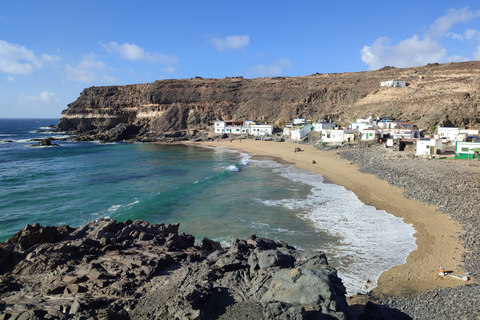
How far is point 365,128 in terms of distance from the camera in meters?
46.3

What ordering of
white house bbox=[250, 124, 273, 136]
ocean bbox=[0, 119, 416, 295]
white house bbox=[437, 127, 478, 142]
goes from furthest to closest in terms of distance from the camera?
white house bbox=[250, 124, 273, 136] → white house bbox=[437, 127, 478, 142] → ocean bbox=[0, 119, 416, 295]

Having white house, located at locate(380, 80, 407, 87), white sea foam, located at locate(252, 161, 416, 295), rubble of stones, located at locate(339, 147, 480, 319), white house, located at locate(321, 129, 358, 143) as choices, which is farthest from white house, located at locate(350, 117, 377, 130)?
white sea foam, located at locate(252, 161, 416, 295)

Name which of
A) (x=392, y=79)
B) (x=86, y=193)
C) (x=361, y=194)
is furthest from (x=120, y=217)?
(x=392, y=79)

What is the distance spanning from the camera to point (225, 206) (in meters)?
20.9

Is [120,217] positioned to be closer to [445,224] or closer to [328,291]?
[328,291]

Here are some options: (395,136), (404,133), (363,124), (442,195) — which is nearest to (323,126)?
(363,124)

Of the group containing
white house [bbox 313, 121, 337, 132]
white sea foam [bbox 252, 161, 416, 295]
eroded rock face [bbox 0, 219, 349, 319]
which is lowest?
white sea foam [bbox 252, 161, 416, 295]

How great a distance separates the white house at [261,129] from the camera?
211 feet

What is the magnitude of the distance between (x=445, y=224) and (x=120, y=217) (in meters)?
19.0

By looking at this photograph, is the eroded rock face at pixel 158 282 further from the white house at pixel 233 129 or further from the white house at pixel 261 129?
the white house at pixel 233 129

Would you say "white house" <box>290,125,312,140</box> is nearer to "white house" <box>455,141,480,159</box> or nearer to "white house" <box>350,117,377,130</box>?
"white house" <box>350,117,377,130</box>

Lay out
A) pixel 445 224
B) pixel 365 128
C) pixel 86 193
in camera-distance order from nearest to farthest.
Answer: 1. pixel 445 224
2. pixel 86 193
3. pixel 365 128

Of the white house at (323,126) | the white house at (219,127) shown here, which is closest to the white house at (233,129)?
the white house at (219,127)

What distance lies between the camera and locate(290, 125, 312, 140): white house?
5591 centimetres
